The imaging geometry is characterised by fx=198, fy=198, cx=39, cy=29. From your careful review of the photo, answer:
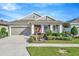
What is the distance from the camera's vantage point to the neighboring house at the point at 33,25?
13.9m

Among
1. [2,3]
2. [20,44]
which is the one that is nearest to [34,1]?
[2,3]

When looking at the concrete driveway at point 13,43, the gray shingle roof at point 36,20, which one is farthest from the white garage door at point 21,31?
the gray shingle roof at point 36,20

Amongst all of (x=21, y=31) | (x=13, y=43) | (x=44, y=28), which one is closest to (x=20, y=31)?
(x=21, y=31)

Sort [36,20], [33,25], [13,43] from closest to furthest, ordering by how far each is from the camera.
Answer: [13,43], [33,25], [36,20]

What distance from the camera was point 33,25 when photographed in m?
14.3

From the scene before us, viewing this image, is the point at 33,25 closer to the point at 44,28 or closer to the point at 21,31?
the point at 44,28

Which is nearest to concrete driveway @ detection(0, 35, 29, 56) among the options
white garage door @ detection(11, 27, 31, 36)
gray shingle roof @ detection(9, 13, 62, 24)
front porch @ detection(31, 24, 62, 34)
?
white garage door @ detection(11, 27, 31, 36)

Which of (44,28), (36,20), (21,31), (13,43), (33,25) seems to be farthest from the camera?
(36,20)

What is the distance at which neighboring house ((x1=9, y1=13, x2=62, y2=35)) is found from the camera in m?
13.9

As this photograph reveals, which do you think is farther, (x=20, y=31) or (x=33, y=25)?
(x=33, y=25)

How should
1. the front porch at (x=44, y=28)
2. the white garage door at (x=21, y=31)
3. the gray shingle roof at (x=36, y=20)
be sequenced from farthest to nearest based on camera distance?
the front porch at (x=44, y=28) < the white garage door at (x=21, y=31) < the gray shingle roof at (x=36, y=20)

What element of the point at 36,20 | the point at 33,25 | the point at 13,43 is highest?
the point at 36,20

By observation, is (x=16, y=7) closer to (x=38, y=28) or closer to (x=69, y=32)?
(x=38, y=28)

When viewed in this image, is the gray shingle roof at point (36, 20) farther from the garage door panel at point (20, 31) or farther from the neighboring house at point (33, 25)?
the garage door panel at point (20, 31)
